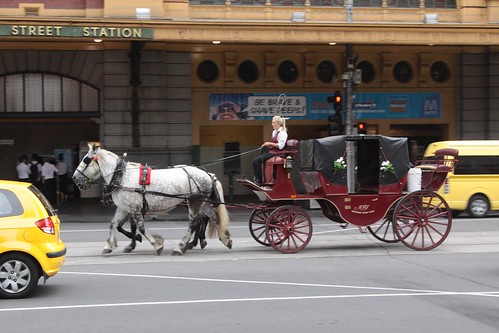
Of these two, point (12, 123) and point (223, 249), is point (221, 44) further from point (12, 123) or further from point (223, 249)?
point (223, 249)

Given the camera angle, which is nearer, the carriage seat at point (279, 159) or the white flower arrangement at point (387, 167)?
the carriage seat at point (279, 159)

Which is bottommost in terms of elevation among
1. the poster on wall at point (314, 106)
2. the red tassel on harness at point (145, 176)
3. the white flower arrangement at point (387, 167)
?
the red tassel on harness at point (145, 176)

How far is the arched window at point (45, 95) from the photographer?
81.6 ft

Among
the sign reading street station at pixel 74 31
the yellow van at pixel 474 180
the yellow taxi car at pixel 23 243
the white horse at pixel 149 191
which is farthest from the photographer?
the sign reading street station at pixel 74 31

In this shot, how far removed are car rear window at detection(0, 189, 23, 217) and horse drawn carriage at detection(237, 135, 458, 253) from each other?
484cm

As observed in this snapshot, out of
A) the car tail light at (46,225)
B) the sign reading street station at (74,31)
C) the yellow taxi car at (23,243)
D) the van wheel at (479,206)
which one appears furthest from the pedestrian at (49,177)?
the car tail light at (46,225)

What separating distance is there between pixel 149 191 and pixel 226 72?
46.9 ft

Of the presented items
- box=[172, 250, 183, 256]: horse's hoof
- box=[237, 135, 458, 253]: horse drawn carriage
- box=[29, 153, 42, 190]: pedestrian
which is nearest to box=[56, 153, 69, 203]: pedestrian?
box=[29, 153, 42, 190]: pedestrian

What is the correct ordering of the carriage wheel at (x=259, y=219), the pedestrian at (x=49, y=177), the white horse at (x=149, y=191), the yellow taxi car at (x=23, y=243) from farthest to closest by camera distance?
the pedestrian at (x=49, y=177), the carriage wheel at (x=259, y=219), the white horse at (x=149, y=191), the yellow taxi car at (x=23, y=243)

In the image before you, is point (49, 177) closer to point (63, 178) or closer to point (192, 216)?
point (63, 178)

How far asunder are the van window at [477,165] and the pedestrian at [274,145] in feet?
32.7

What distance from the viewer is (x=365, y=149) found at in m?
13.7

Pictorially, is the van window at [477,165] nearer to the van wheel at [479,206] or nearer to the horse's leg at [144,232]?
the van wheel at [479,206]

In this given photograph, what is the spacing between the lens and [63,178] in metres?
26.2
